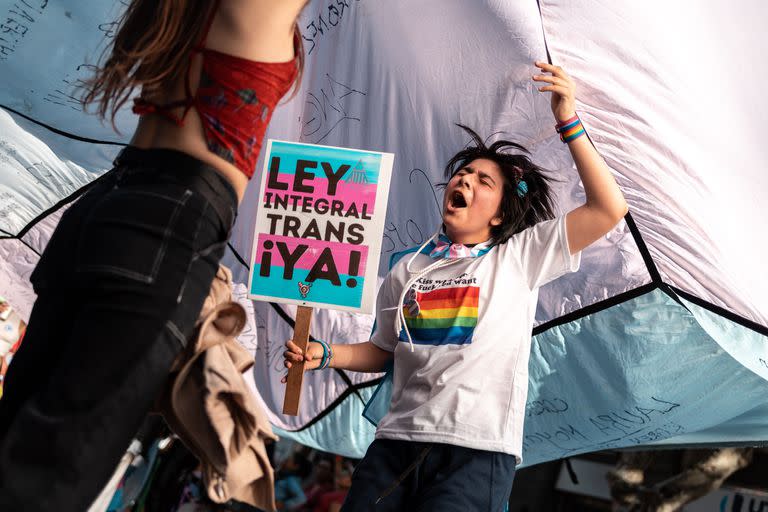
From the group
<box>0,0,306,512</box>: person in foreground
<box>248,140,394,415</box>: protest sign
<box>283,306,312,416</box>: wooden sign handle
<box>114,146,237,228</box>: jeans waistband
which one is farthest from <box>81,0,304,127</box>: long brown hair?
A: <box>283,306,312,416</box>: wooden sign handle

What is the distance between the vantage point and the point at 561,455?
3342 millimetres

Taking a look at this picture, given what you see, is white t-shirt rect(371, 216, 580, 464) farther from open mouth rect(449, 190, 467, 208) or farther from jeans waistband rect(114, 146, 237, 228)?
jeans waistband rect(114, 146, 237, 228)

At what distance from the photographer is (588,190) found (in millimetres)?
2338

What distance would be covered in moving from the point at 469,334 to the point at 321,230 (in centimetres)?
48

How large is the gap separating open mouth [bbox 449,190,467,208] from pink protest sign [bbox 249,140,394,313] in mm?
250

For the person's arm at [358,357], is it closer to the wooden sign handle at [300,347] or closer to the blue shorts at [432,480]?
the wooden sign handle at [300,347]

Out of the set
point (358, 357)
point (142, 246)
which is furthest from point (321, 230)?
point (142, 246)

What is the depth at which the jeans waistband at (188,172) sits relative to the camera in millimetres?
1381

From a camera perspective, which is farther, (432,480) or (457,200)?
(457,200)

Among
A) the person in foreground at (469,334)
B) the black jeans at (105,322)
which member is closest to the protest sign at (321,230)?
the person in foreground at (469,334)

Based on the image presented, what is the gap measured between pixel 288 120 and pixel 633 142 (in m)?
1.25

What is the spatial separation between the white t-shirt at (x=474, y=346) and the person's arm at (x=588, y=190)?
0.14ft

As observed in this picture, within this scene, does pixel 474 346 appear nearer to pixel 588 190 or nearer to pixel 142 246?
pixel 588 190

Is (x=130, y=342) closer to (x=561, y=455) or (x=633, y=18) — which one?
(x=633, y=18)
